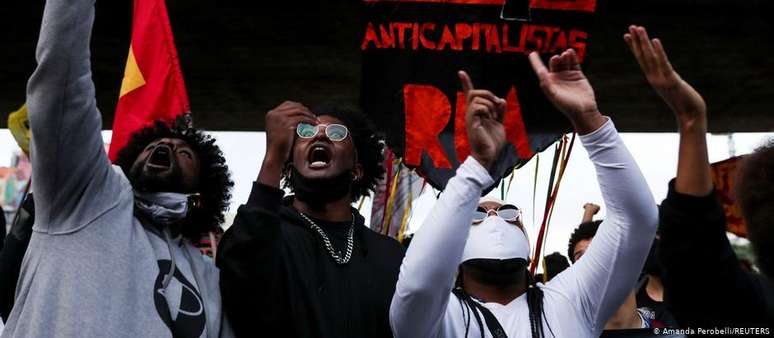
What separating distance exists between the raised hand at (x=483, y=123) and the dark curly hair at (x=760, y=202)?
34.3 inches

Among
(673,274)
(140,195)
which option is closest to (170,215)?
(140,195)

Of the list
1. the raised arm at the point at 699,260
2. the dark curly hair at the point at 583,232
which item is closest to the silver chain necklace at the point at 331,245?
the raised arm at the point at 699,260

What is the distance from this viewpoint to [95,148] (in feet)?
8.58

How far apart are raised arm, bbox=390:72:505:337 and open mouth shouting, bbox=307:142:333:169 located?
0.74m

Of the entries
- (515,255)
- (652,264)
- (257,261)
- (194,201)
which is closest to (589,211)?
(652,264)

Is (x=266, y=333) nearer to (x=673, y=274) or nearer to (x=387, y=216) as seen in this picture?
(x=673, y=274)

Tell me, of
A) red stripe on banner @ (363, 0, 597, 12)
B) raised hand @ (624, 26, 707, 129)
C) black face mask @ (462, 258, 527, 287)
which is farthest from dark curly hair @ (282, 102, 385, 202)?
raised hand @ (624, 26, 707, 129)

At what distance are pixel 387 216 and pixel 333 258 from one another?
219cm

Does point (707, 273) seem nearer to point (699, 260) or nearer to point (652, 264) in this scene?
point (699, 260)

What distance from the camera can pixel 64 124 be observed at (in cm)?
254

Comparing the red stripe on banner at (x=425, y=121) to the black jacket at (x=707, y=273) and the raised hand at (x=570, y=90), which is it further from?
the black jacket at (x=707, y=273)

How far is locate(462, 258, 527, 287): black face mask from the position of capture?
10.5 ft

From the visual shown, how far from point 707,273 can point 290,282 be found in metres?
1.35

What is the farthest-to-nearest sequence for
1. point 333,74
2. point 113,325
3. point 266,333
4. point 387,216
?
point 333,74 → point 387,216 → point 266,333 → point 113,325
